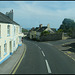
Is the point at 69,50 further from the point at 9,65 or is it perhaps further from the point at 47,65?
the point at 9,65

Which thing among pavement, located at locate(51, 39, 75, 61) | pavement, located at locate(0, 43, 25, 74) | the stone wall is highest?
the stone wall

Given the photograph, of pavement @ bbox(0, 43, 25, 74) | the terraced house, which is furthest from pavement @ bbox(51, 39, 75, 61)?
the terraced house

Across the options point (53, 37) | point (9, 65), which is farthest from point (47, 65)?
point (53, 37)

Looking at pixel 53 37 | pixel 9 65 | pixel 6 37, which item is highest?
pixel 6 37

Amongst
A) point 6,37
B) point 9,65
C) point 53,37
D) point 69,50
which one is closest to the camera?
point 9,65

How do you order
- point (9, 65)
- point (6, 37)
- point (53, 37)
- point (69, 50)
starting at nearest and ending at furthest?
point (9, 65) < point (6, 37) < point (69, 50) < point (53, 37)

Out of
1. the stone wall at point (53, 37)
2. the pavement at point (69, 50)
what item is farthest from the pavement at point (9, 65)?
the stone wall at point (53, 37)

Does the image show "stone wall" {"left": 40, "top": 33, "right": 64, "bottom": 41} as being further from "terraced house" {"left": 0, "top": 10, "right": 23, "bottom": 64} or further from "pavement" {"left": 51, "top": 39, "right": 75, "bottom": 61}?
"terraced house" {"left": 0, "top": 10, "right": 23, "bottom": 64}

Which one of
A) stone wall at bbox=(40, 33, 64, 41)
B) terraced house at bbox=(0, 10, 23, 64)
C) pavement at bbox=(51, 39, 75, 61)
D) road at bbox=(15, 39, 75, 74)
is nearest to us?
road at bbox=(15, 39, 75, 74)

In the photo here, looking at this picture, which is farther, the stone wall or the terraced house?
Answer: the stone wall

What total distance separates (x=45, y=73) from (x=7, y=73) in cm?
376

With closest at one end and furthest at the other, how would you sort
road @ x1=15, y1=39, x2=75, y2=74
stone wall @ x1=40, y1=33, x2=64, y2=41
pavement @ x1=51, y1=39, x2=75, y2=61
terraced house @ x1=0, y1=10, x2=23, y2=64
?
road @ x1=15, y1=39, x2=75, y2=74
terraced house @ x1=0, y1=10, x2=23, y2=64
pavement @ x1=51, y1=39, x2=75, y2=61
stone wall @ x1=40, y1=33, x2=64, y2=41

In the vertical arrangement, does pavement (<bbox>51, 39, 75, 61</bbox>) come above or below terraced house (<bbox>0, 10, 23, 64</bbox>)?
below

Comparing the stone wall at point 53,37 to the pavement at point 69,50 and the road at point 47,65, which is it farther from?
the road at point 47,65
